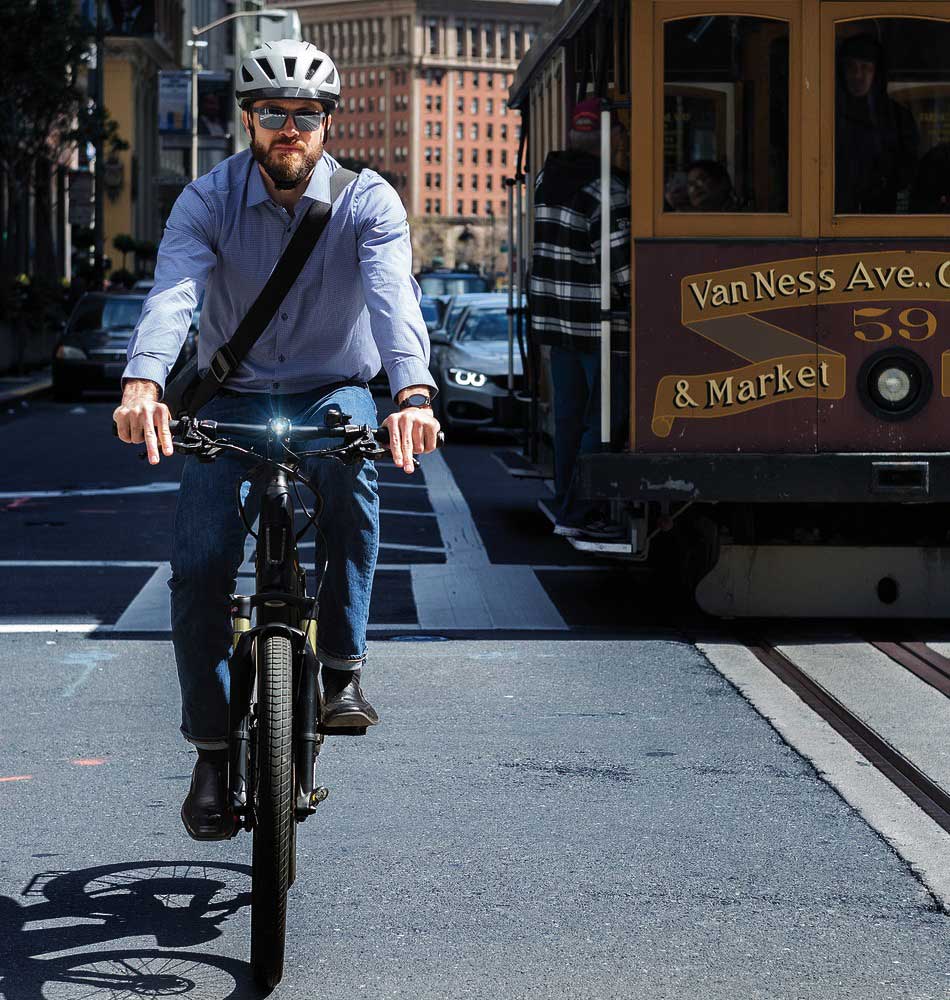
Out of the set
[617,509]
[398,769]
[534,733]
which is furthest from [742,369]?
[398,769]

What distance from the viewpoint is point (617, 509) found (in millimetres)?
9594

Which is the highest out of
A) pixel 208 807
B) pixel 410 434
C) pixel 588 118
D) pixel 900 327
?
pixel 588 118

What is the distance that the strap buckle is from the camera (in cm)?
475

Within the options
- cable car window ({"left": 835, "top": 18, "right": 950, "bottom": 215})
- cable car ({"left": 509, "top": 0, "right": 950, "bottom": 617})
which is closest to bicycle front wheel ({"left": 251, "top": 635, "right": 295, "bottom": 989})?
cable car ({"left": 509, "top": 0, "right": 950, "bottom": 617})

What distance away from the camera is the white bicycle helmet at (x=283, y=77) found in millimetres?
4570

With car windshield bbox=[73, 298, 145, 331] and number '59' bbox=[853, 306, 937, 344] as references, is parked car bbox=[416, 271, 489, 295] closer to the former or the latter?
car windshield bbox=[73, 298, 145, 331]

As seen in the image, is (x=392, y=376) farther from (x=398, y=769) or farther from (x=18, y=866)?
(x=398, y=769)

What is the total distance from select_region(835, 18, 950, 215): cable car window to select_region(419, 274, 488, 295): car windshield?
110 ft

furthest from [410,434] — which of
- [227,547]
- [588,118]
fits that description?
[588,118]

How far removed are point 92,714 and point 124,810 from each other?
1.48 meters

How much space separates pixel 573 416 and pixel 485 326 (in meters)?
12.8

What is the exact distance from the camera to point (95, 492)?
614 inches

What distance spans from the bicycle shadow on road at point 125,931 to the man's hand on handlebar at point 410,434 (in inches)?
44.9

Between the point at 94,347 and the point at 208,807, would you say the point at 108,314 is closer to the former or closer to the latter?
the point at 94,347
